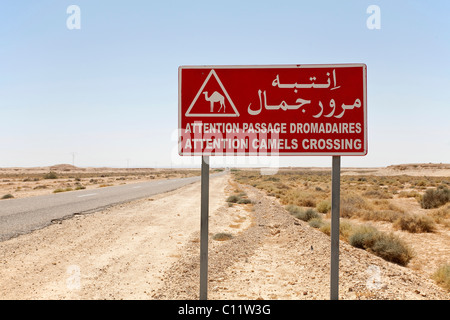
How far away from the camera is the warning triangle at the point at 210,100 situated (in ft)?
12.2

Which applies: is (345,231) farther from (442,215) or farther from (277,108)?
(277,108)

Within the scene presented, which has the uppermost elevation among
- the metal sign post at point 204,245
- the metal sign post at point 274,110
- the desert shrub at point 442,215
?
the metal sign post at point 274,110

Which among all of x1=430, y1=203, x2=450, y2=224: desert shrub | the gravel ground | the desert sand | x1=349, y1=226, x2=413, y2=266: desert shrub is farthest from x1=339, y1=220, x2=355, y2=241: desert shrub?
x1=430, y1=203, x2=450, y2=224: desert shrub

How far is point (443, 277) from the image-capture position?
618cm

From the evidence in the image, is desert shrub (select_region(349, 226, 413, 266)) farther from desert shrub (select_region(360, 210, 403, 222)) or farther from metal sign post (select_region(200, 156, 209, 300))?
metal sign post (select_region(200, 156, 209, 300))

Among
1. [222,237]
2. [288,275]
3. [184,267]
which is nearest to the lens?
[288,275]

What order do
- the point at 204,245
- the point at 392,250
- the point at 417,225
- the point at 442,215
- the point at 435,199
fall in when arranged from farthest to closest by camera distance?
the point at 435,199
the point at 442,215
the point at 417,225
the point at 392,250
the point at 204,245

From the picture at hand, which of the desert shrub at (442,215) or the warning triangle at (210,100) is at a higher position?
the warning triangle at (210,100)

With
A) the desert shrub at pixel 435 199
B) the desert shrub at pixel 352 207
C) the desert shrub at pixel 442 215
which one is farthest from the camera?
the desert shrub at pixel 435 199

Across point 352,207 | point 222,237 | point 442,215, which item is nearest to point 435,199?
point 442,215

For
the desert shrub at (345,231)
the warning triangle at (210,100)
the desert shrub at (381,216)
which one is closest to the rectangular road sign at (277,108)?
the warning triangle at (210,100)

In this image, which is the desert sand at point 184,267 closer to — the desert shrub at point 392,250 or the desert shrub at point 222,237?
the desert shrub at point 222,237

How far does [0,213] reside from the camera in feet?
43.6

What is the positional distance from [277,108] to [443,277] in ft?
18.1
